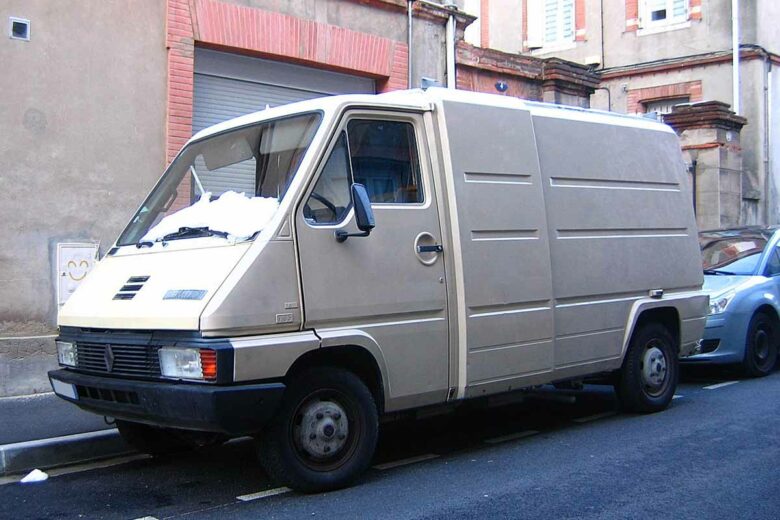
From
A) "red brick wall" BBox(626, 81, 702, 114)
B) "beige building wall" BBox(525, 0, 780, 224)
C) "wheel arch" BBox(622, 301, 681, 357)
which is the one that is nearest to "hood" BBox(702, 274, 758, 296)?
"wheel arch" BBox(622, 301, 681, 357)

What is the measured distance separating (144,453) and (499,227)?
310cm

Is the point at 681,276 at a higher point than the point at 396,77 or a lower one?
lower

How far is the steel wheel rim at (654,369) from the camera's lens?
25.0ft

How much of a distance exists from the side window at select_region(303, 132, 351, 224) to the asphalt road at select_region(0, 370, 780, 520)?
5.56 ft

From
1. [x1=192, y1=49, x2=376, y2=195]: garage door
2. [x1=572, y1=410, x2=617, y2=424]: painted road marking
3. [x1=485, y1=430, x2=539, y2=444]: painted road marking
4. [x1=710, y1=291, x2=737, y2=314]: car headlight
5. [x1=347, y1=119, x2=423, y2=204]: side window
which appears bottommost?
[x1=485, y1=430, x2=539, y2=444]: painted road marking

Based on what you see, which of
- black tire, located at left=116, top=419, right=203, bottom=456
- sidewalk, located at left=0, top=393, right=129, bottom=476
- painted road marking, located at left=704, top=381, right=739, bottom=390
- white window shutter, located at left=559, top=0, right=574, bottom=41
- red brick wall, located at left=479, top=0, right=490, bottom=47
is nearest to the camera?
sidewalk, located at left=0, top=393, right=129, bottom=476

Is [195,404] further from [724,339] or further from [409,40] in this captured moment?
[409,40]

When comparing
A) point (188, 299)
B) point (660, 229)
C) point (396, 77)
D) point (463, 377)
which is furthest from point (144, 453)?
point (396, 77)

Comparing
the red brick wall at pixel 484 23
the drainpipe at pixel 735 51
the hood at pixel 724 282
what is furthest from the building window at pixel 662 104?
the hood at pixel 724 282

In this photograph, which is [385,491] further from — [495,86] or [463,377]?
[495,86]

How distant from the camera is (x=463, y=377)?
5945 millimetres

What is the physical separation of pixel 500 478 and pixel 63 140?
595 cm

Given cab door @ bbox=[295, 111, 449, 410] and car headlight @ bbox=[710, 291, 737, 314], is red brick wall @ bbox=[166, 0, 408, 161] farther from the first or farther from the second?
car headlight @ bbox=[710, 291, 737, 314]

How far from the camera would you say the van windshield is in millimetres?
5395
